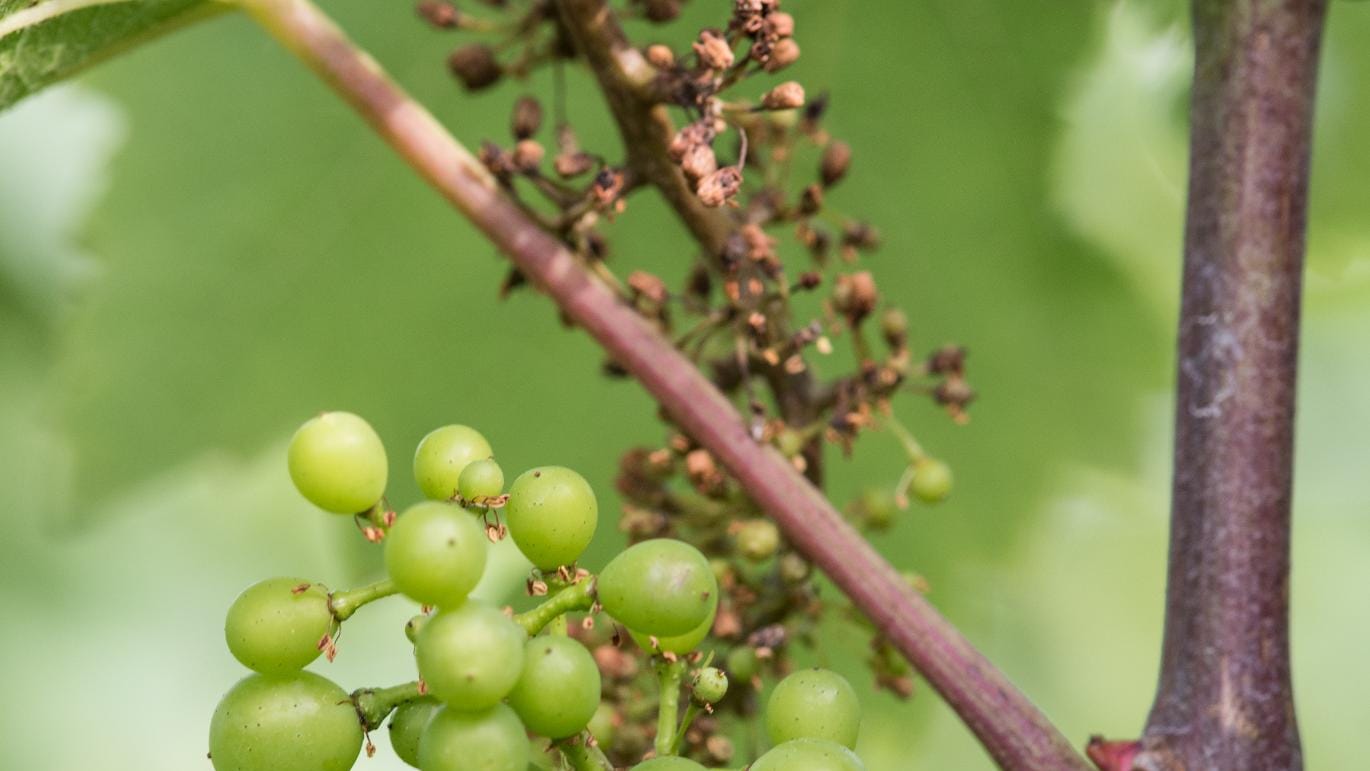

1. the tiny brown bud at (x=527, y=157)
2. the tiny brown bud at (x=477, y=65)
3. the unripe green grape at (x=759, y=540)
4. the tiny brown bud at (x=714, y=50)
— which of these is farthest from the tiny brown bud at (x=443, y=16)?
the unripe green grape at (x=759, y=540)

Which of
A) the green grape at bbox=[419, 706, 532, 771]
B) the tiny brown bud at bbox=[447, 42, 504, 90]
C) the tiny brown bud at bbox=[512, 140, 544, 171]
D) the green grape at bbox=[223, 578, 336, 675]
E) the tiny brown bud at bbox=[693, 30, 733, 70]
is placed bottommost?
the green grape at bbox=[419, 706, 532, 771]

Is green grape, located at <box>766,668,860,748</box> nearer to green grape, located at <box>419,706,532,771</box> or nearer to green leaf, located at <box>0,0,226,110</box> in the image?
green grape, located at <box>419,706,532,771</box>

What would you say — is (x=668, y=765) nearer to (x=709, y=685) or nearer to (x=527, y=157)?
(x=709, y=685)

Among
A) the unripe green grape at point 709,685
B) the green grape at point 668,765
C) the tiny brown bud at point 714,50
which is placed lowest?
the green grape at point 668,765

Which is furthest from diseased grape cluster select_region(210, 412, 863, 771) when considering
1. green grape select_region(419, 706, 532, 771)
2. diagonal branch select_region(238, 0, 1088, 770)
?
diagonal branch select_region(238, 0, 1088, 770)

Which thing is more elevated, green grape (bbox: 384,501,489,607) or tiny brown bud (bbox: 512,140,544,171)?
tiny brown bud (bbox: 512,140,544,171)

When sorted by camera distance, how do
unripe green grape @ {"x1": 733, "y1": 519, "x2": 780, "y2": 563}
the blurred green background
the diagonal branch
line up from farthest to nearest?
the blurred green background → unripe green grape @ {"x1": 733, "y1": 519, "x2": 780, "y2": 563} → the diagonal branch

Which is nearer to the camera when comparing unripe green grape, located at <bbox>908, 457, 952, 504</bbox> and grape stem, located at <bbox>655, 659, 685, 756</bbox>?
grape stem, located at <bbox>655, 659, 685, 756</bbox>

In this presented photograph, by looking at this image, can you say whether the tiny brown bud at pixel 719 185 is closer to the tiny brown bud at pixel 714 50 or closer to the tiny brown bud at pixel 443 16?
the tiny brown bud at pixel 714 50
